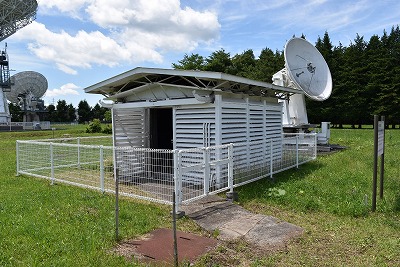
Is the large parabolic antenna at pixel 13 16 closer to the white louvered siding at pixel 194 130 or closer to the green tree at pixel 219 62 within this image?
the green tree at pixel 219 62

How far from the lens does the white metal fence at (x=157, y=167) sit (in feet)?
22.0

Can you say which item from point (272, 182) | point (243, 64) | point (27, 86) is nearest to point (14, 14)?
point (27, 86)

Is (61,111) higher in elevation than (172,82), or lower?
higher

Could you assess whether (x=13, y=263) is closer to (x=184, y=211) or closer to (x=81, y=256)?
(x=81, y=256)

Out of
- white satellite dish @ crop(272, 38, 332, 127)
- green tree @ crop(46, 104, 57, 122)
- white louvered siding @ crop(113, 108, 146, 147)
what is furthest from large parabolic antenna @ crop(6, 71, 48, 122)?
white louvered siding @ crop(113, 108, 146, 147)

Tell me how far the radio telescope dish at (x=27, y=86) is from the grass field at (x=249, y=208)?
5828cm

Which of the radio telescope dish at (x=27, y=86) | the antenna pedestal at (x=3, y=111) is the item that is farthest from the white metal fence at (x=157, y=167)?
the radio telescope dish at (x=27, y=86)

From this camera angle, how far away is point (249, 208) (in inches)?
255

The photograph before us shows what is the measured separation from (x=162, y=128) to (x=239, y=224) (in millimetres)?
6272

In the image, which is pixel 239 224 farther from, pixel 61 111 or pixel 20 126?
pixel 61 111

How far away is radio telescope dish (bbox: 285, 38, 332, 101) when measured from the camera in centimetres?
1442

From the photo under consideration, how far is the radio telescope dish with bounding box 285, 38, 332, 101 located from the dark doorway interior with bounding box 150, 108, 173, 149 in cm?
599

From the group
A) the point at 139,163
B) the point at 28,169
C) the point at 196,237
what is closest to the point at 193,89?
the point at 139,163

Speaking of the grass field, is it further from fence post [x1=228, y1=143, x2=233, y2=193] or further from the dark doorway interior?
the dark doorway interior
